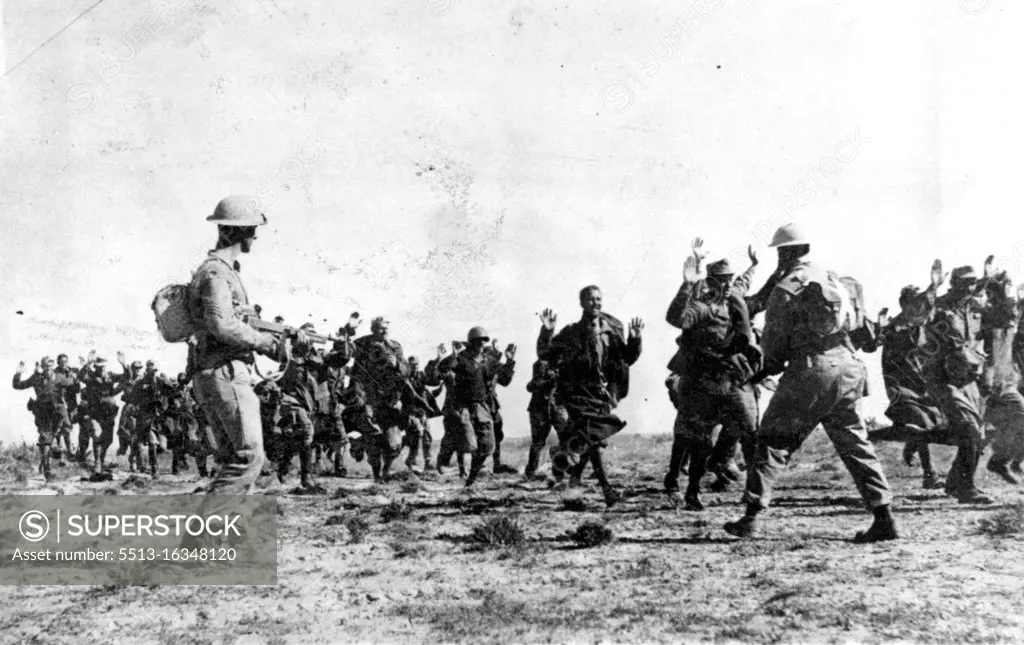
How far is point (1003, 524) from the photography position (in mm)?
5609

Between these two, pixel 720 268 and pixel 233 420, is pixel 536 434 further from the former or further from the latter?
pixel 233 420


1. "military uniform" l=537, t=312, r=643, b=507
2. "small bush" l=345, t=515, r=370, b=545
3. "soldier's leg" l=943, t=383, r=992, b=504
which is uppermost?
"military uniform" l=537, t=312, r=643, b=507

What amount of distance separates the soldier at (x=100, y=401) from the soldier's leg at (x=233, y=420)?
9842 millimetres

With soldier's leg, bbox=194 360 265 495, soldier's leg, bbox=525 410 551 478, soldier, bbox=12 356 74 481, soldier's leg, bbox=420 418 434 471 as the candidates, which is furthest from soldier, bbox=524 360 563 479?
soldier, bbox=12 356 74 481

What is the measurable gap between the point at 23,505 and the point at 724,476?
261 inches

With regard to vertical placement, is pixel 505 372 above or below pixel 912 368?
above

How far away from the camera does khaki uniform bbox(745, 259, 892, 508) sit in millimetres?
5387

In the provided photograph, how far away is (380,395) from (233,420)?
19.6 feet

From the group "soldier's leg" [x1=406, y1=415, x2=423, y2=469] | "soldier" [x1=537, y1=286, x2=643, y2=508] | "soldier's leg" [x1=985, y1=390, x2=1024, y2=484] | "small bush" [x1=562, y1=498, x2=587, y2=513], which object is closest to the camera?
"small bush" [x1=562, y1=498, x2=587, y2=513]

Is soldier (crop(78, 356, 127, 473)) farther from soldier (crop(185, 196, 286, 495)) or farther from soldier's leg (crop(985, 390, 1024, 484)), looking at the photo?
soldier's leg (crop(985, 390, 1024, 484))

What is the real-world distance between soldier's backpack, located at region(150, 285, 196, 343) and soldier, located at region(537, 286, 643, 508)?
3.51 meters

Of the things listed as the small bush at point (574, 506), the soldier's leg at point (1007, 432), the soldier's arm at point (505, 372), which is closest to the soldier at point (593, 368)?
the small bush at point (574, 506)

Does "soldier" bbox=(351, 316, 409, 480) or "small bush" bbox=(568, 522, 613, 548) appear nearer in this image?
"small bush" bbox=(568, 522, 613, 548)

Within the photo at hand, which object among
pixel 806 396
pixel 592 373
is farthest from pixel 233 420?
pixel 806 396
